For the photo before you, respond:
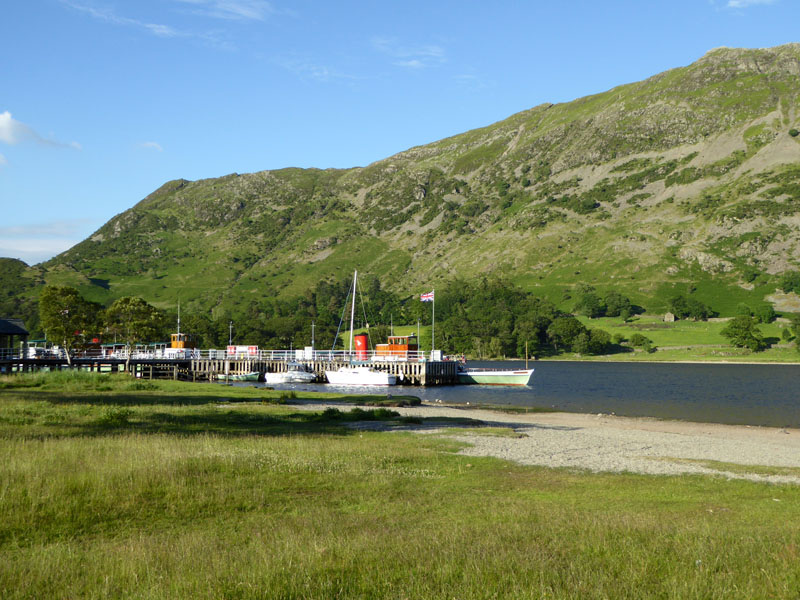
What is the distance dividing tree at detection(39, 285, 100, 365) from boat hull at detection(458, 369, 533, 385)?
56.9 m

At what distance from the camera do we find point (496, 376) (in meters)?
98.6

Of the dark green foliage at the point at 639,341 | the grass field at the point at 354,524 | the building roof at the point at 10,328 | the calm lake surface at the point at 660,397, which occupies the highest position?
the building roof at the point at 10,328

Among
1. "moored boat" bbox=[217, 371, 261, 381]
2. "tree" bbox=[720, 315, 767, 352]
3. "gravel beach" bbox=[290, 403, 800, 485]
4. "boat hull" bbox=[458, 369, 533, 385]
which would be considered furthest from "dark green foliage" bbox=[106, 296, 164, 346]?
"tree" bbox=[720, 315, 767, 352]

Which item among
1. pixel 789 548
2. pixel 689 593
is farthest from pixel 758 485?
pixel 689 593

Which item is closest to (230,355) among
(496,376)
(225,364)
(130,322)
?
(225,364)

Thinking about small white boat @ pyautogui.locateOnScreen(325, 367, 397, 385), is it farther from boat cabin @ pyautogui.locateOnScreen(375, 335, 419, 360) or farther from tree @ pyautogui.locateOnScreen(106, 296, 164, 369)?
tree @ pyautogui.locateOnScreen(106, 296, 164, 369)

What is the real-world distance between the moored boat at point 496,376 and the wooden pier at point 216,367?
1.65 m

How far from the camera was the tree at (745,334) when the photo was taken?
177125 millimetres

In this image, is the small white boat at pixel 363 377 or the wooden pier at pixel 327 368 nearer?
the small white boat at pixel 363 377

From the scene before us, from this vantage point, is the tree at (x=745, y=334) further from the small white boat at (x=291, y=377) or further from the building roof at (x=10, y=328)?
the building roof at (x=10, y=328)

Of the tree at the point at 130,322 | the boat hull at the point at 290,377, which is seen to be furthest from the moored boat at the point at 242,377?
the tree at the point at 130,322

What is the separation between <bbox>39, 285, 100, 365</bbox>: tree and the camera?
281 ft

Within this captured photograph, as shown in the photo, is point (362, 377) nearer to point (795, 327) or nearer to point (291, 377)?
point (291, 377)

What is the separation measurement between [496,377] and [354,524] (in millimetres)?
87466
